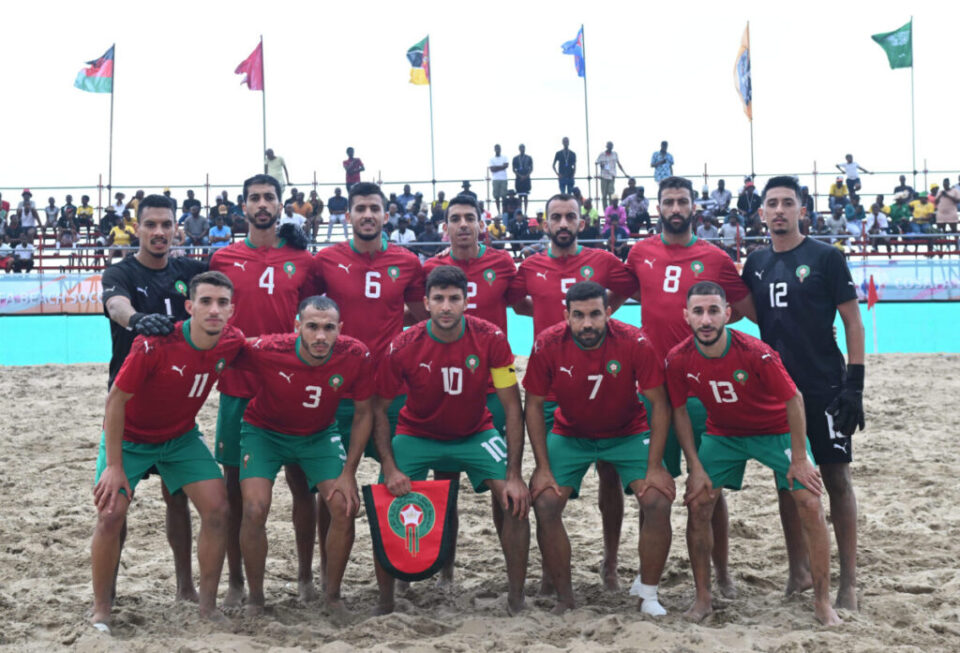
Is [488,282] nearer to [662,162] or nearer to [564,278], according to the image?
[564,278]

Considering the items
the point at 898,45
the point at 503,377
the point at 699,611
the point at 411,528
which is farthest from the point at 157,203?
the point at 898,45

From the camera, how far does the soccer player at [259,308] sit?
5352 millimetres

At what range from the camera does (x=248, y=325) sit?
559cm

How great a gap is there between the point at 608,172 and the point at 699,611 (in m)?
19.8

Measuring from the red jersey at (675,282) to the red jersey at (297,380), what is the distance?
5.80ft

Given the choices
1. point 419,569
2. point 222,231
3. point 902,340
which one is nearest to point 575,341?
point 419,569

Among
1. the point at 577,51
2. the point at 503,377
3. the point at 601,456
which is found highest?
the point at 577,51

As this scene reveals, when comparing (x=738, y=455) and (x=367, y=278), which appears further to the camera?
(x=367, y=278)

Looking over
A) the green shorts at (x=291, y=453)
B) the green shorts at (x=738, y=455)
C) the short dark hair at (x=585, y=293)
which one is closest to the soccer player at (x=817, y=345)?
the green shorts at (x=738, y=455)

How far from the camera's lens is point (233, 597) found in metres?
5.25

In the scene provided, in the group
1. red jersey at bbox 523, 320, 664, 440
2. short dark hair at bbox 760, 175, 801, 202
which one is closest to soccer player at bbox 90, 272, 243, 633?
red jersey at bbox 523, 320, 664, 440

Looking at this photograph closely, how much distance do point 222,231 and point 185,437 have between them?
1643 cm

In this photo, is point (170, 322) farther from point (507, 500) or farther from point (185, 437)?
point (507, 500)

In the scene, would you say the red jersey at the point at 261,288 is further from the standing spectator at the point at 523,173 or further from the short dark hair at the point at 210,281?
the standing spectator at the point at 523,173
